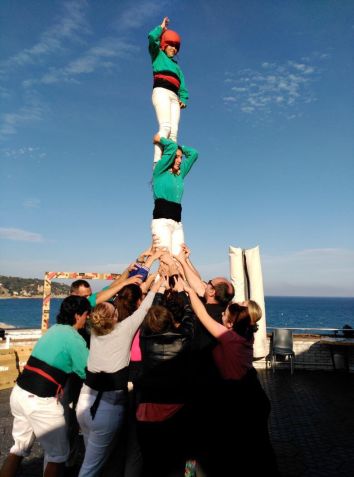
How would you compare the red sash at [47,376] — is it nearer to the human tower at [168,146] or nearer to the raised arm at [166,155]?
the human tower at [168,146]

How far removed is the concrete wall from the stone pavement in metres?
1.05

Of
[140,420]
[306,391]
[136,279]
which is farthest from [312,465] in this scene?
[306,391]

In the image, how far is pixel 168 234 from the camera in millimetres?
5488

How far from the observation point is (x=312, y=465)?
4305 millimetres

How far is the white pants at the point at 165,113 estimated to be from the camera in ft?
19.4

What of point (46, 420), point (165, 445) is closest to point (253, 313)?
point (165, 445)

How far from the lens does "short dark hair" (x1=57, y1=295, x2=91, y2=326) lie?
3449mm

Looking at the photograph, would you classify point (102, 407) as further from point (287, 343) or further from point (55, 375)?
point (287, 343)

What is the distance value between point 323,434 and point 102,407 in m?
3.84

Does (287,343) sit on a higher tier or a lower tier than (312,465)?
higher

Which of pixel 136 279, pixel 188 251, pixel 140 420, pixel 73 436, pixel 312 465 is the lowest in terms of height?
pixel 312 465

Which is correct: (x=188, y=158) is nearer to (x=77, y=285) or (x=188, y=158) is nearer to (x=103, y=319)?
(x=77, y=285)

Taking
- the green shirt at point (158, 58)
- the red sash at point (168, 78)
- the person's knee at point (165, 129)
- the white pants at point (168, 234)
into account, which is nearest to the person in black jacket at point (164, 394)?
the white pants at point (168, 234)

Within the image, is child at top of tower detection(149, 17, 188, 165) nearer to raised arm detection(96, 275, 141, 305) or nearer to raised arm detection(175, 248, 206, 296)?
raised arm detection(175, 248, 206, 296)
